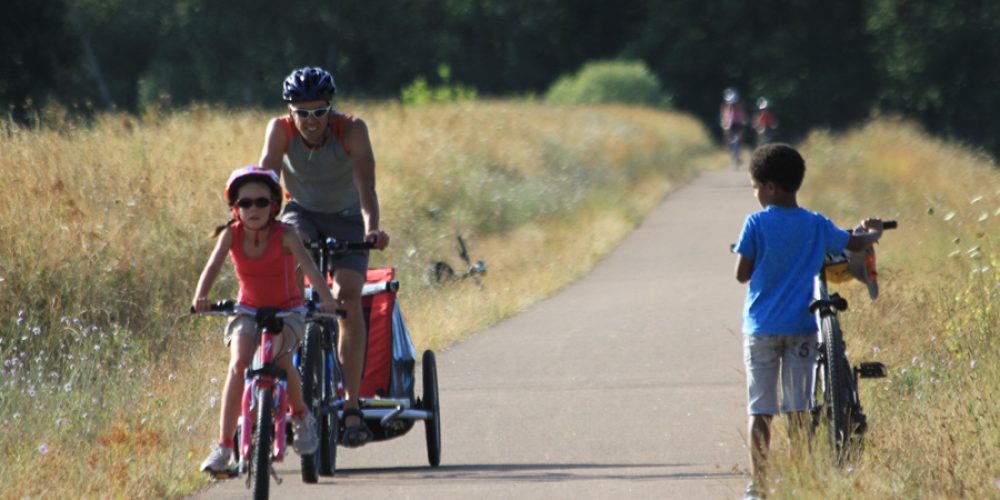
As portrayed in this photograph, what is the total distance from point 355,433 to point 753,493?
2018mm

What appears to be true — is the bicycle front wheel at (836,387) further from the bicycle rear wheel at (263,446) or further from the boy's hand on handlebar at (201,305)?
the boy's hand on handlebar at (201,305)

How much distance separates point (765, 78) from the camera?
71688mm

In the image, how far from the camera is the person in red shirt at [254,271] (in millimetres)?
6676

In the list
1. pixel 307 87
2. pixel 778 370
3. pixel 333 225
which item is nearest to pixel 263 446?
pixel 333 225

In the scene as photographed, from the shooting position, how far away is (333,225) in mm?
7945

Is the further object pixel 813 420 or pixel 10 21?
pixel 10 21

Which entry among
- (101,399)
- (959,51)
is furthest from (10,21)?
(959,51)

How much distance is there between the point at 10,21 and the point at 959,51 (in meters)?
43.0

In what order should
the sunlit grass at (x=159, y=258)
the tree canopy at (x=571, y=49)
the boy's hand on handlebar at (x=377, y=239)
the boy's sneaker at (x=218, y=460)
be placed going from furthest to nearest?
the tree canopy at (x=571, y=49), the sunlit grass at (x=159, y=258), the boy's hand on handlebar at (x=377, y=239), the boy's sneaker at (x=218, y=460)

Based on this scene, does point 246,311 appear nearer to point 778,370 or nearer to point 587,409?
point 778,370

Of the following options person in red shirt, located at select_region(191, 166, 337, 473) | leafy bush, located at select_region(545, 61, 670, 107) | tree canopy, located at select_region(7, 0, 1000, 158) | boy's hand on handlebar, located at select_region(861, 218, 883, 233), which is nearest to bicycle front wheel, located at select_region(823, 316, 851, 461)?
boy's hand on handlebar, located at select_region(861, 218, 883, 233)

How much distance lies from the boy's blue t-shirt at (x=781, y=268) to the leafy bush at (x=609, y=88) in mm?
52544

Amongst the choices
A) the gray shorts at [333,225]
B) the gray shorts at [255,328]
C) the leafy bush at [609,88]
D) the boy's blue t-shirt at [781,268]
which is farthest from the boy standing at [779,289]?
the leafy bush at [609,88]

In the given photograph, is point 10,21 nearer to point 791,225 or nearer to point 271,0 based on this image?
point 791,225
